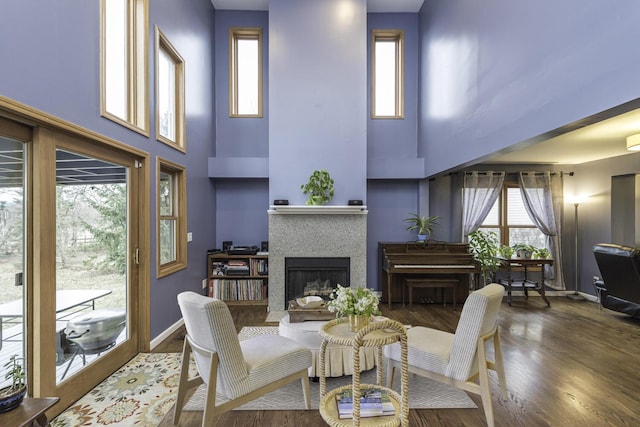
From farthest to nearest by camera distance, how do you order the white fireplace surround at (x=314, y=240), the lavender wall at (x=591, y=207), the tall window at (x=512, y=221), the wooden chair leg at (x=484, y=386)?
the tall window at (x=512, y=221) < the lavender wall at (x=591, y=207) < the white fireplace surround at (x=314, y=240) < the wooden chair leg at (x=484, y=386)

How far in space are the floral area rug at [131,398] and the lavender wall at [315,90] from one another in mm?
2696

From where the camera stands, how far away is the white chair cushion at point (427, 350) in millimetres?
2205

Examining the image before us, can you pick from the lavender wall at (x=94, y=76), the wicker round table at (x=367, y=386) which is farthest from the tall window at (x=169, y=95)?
the wicker round table at (x=367, y=386)

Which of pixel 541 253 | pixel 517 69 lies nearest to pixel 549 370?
pixel 517 69

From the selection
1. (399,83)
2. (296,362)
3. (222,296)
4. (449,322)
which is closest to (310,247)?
(222,296)

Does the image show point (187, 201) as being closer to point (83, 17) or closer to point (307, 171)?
point (307, 171)

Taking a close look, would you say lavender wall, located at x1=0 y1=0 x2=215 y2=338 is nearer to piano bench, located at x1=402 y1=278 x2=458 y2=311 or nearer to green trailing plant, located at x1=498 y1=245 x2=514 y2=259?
piano bench, located at x1=402 y1=278 x2=458 y2=311

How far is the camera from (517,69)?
2.79 meters

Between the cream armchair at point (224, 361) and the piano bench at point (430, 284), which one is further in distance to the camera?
the piano bench at point (430, 284)

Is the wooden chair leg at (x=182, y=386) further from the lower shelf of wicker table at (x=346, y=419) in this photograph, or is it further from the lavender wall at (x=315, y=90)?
the lavender wall at (x=315, y=90)

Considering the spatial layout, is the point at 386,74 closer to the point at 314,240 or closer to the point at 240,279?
the point at 314,240

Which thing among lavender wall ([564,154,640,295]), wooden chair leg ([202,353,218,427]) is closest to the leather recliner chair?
lavender wall ([564,154,640,295])

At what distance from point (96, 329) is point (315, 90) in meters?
3.90

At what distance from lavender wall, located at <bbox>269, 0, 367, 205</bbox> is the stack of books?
10.3ft
